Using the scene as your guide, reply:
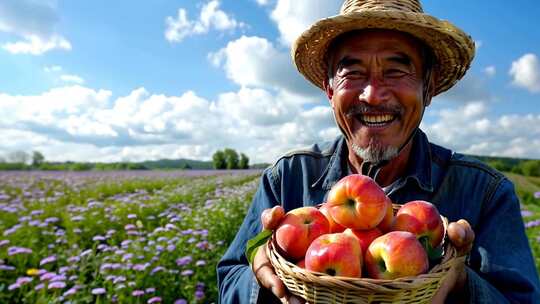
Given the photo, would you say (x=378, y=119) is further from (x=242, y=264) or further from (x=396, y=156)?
(x=242, y=264)

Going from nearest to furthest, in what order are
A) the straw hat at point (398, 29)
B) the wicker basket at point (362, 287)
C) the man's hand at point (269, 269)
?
the wicker basket at point (362, 287) → the man's hand at point (269, 269) → the straw hat at point (398, 29)

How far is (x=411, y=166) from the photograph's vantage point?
6.40 ft

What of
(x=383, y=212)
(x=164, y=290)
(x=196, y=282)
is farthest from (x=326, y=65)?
(x=164, y=290)

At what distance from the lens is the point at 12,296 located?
13.1 feet

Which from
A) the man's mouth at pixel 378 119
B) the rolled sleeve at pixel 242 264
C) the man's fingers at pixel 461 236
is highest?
the man's mouth at pixel 378 119

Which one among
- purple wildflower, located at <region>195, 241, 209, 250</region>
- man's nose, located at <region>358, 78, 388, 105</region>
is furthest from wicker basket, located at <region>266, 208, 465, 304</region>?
purple wildflower, located at <region>195, 241, 209, 250</region>

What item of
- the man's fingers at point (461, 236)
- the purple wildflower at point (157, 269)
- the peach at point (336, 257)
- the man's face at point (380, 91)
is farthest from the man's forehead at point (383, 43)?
the purple wildflower at point (157, 269)

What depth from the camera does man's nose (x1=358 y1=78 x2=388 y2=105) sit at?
5.85 ft

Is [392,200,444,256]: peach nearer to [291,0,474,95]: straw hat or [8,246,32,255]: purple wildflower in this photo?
[291,0,474,95]: straw hat

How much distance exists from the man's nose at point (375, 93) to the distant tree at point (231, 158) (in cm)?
3693

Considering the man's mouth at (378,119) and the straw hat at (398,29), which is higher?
the straw hat at (398,29)

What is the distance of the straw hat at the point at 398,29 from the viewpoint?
1783 mm

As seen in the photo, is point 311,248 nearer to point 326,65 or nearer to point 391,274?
point 391,274

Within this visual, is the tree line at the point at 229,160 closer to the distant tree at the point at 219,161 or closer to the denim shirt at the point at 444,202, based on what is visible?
the distant tree at the point at 219,161
